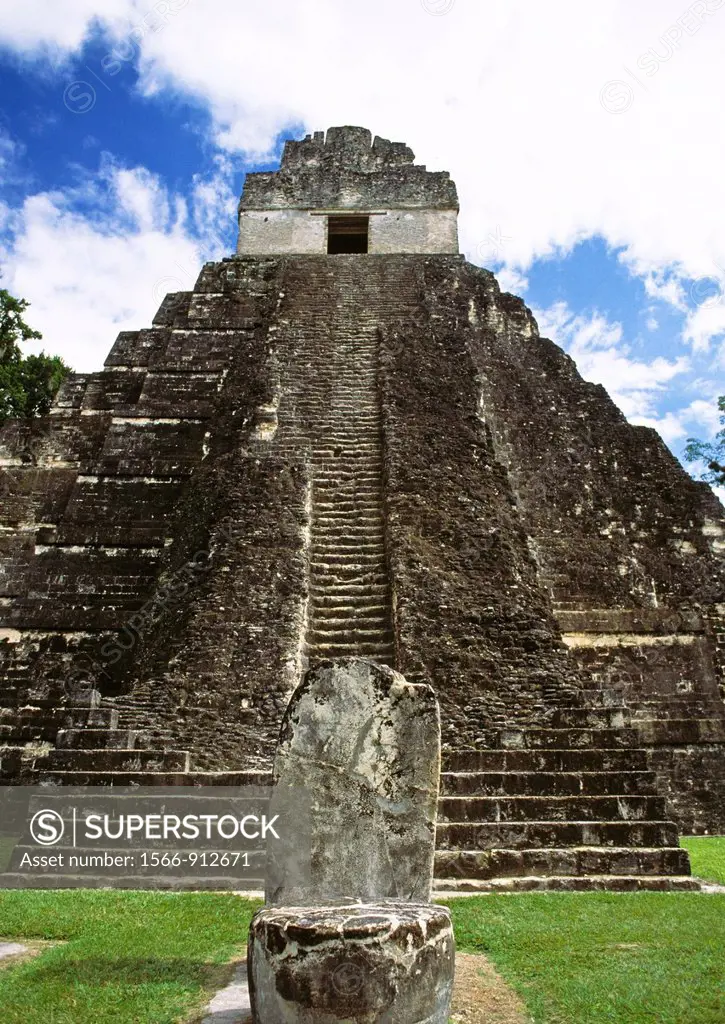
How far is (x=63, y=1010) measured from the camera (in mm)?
3055

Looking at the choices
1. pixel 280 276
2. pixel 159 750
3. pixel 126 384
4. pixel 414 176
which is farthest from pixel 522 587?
pixel 414 176

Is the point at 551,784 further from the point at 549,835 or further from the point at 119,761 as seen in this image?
the point at 119,761

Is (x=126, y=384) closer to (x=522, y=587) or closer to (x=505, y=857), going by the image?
(x=522, y=587)

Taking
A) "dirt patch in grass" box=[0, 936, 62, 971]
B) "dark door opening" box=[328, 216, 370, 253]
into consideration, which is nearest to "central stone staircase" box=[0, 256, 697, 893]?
"dirt patch in grass" box=[0, 936, 62, 971]

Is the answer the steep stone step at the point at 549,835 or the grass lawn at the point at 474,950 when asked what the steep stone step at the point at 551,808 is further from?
the grass lawn at the point at 474,950

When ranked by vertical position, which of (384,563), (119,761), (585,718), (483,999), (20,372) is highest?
(20,372)

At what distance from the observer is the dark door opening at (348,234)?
18.1 metres

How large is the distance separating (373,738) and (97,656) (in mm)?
7125

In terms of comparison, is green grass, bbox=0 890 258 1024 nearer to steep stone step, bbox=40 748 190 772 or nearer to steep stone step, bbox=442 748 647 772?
steep stone step, bbox=40 748 190 772

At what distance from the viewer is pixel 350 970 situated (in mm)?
2525

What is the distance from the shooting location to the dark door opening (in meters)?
18.1

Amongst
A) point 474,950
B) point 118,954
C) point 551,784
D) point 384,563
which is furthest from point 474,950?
point 384,563

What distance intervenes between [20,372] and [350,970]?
19353mm

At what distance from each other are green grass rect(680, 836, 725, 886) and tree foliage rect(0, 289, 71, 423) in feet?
51.9
